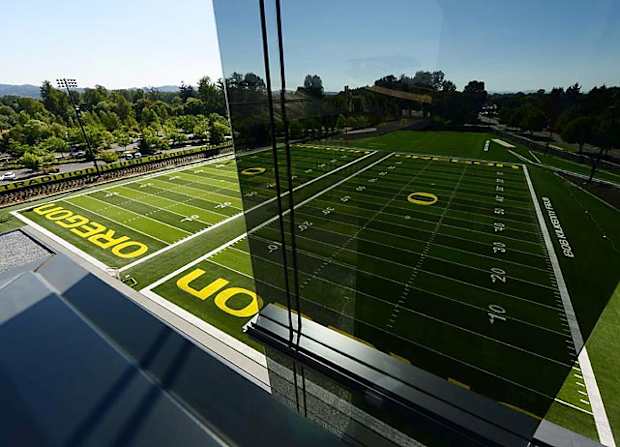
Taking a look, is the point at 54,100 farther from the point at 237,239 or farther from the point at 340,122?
the point at 340,122

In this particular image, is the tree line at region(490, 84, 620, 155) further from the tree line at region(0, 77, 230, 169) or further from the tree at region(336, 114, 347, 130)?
the tree line at region(0, 77, 230, 169)

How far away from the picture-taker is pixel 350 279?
6.78 metres

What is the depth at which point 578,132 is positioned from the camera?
239cm

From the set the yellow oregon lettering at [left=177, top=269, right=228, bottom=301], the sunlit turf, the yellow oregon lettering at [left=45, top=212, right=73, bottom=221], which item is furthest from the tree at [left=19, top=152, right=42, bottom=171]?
the yellow oregon lettering at [left=177, top=269, right=228, bottom=301]

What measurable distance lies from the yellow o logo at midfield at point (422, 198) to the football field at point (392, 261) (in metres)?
0.03

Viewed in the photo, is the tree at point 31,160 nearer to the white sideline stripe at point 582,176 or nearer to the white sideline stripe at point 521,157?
the white sideline stripe at point 521,157

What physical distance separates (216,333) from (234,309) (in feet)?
2.60

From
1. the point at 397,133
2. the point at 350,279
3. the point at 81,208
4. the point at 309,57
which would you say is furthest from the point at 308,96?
the point at 81,208

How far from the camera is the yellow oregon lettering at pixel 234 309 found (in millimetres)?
6953

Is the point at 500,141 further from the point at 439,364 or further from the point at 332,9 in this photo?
the point at 439,364

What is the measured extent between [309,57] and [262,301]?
2507mm

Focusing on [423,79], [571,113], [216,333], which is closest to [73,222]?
[216,333]

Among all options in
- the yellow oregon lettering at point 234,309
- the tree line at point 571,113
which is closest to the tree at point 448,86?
the tree line at point 571,113

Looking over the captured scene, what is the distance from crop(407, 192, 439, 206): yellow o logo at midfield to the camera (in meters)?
3.17
